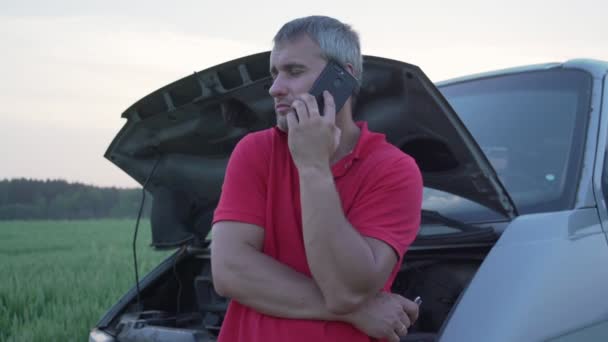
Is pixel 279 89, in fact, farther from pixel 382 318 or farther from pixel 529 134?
pixel 529 134

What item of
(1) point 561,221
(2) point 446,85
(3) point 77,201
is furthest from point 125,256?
(3) point 77,201

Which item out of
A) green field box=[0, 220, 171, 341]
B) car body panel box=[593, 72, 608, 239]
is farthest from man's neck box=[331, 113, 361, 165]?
green field box=[0, 220, 171, 341]

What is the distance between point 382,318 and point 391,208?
29cm

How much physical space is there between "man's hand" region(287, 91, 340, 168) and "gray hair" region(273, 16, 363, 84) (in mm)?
223

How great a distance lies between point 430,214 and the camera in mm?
3080

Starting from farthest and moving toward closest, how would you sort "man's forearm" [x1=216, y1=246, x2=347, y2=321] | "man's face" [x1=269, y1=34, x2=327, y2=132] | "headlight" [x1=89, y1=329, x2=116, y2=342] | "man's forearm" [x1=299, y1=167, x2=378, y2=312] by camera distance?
"headlight" [x1=89, y1=329, x2=116, y2=342]
"man's face" [x1=269, y1=34, x2=327, y2=132]
"man's forearm" [x1=216, y1=246, x2=347, y2=321]
"man's forearm" [x1=299, y1=167, x2=378, y2=312]

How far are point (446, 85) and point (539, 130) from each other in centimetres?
94

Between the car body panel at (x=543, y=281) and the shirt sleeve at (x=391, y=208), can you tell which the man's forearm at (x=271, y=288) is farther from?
the car body panel at (x=543, y=281)

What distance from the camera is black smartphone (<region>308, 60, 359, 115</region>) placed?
2.07m

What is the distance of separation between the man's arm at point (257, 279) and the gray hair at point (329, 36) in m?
0.52

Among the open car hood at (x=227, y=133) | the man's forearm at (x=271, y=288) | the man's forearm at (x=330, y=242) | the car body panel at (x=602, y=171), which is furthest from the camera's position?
the car body panel at (x=602, y=171)

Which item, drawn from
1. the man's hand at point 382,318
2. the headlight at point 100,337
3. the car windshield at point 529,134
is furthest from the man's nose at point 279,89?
the headlight at point 100,337

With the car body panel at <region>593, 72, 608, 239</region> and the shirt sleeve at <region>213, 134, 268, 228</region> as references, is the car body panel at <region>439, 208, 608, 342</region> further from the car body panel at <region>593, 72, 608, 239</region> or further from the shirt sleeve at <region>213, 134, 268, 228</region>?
the shirt sleeve at <region>213, 134, 268, 228</region>

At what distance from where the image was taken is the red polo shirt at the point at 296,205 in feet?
6.64
